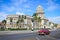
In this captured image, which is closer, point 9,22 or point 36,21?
point 9,22

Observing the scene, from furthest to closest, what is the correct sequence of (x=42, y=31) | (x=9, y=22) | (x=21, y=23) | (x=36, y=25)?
1. (x=36, y=25)
2. (x=9, y=22)
3. (x=21, y=23)
4. (x=42, y=31)

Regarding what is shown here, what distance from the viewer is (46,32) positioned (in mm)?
41250

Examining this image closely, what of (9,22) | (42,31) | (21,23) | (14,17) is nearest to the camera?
(42,31)

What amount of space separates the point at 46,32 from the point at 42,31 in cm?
186

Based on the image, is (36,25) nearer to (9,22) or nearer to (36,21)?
(36,21)

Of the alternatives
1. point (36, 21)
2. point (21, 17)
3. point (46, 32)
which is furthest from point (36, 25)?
point (46, 32)

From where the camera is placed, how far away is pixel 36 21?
482 feet

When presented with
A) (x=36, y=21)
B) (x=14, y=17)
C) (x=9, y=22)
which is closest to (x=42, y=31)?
(x=9, y=22)

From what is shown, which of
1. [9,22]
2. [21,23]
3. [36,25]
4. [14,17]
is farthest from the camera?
[14,17]

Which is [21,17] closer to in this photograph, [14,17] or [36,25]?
[36,25]

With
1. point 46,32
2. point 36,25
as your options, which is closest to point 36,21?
point 36,25

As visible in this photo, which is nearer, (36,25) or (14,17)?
(36,25)

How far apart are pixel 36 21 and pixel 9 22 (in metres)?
24.0

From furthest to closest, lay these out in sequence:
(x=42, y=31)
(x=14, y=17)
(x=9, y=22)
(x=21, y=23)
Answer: (x=14, y=17), (x=9, y=22), (x=21, y=23), (x=42, y=31)
